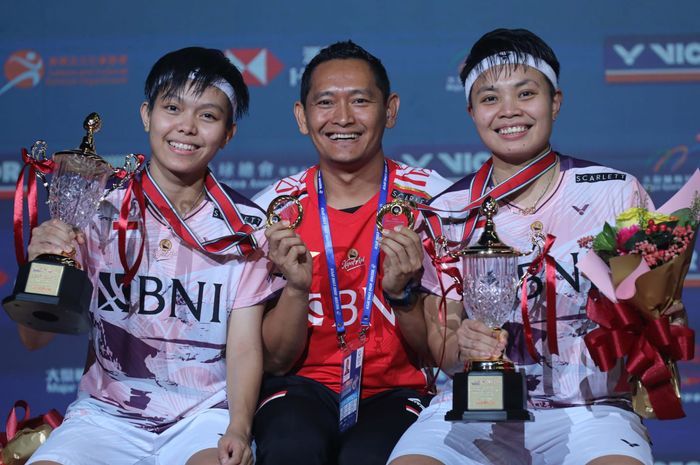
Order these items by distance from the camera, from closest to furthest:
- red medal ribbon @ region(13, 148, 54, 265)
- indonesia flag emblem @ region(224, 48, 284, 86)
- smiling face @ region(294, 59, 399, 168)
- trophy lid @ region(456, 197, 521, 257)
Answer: trophy lid @ region(456, 197, 521, 257)
red medal ribbon @ region(13, 148, 54, 265)
smiling face @ region(294, 59, 399, 168)
indonesia flag emblem @ region(224, 48, 284, 86)

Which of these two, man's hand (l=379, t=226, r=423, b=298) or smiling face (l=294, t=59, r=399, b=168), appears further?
smiling face (l=294, t=59, r=399, b=168)

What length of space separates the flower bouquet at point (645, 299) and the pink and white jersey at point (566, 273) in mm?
166

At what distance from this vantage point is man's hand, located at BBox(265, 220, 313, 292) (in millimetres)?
2730

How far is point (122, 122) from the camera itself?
422 cm

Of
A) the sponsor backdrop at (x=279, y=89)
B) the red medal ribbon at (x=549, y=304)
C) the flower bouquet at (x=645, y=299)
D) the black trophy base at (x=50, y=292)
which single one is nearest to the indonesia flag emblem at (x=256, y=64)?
the sponsor backdrop at (x=279, y=89)

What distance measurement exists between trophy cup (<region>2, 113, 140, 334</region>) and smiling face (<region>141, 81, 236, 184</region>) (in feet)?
0.35

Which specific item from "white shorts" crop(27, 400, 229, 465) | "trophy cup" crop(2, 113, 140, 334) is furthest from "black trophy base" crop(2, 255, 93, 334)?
"white shorts" crop(27, 400, 229, 465)

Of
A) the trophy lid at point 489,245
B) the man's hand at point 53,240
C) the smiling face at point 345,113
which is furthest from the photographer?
the smiling face at point 345,113

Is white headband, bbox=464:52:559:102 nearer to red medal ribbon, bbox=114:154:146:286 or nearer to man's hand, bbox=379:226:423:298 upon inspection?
man's hand, bbox=379:226:423:298

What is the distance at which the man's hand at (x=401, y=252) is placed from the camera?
8.89 feet

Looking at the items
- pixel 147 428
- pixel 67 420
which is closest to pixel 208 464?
pixel 147 428

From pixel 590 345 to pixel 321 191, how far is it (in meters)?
1.01

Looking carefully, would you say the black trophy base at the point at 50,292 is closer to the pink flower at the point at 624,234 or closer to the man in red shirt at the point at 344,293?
the man in red shirt at the point at 344,293

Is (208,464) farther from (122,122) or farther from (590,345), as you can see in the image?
(122,122)
